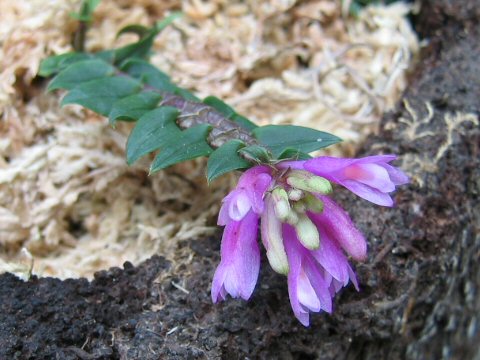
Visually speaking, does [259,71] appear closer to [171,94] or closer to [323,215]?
[171,94]

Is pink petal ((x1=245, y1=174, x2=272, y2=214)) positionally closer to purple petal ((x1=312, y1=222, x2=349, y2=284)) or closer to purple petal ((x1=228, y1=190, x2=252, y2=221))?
purple petal ((x1=228, y1=190, x2=252, y2=221))

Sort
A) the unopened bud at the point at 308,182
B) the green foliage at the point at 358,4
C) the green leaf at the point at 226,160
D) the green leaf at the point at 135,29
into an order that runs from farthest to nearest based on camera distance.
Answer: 1. the green foliage at the point at 358,4
2. the green leaf at the point at 135,29
3. the green leaf at the point at 226,160
4. the unopened bud at the point at 308,182

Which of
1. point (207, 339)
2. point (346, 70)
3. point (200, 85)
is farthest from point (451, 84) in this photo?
point (207, 339)

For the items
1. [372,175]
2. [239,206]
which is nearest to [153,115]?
[239,206]

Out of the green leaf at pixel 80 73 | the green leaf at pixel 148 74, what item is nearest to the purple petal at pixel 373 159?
the green leaf at pixel 148 74

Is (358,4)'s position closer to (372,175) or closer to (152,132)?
(152,132)

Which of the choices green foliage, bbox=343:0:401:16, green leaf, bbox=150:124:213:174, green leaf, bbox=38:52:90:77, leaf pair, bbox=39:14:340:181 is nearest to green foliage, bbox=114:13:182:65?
leaf pair, bbox=39:14:340:181

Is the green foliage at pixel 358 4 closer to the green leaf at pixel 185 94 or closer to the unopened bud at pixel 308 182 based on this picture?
the green leaf at pixel 185 94
